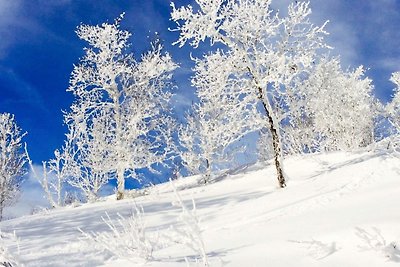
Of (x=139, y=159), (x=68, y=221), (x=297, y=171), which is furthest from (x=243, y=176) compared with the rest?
(x=68, y=221)

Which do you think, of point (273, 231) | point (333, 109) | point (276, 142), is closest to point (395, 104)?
point (333, 109)

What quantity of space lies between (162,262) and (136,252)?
1.04 ft

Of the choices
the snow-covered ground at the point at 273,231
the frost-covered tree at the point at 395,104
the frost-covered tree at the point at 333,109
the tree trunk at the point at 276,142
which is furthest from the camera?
the frost-covered tree at the point at 395,104

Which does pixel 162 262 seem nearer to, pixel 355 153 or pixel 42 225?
pixel 42 225

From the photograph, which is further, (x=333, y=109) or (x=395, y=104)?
(x=395, y=104)

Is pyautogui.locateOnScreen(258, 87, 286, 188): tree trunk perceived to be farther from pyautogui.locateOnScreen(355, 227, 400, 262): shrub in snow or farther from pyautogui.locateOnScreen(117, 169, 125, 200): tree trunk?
pyautogui.locateOnScreen(355, 227, 400, 262): shrub in snow

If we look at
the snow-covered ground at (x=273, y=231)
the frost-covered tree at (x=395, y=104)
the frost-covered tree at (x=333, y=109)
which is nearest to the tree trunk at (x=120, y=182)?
the snow-covered ground at (x=273, y=231)

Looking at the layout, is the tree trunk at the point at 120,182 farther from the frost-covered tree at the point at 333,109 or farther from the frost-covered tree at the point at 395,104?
the frost-covered tree at the point at 395,104

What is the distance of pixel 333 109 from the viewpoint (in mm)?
26719

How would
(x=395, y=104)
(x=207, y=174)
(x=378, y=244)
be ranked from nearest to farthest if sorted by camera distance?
(x=378, y=244) < (x=207, y=174) < (x=395, y=104)

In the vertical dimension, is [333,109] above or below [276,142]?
above

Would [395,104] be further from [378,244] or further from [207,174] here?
[378,244]

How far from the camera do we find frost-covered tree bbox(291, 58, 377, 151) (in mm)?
25750

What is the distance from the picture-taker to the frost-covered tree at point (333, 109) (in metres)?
25.8
